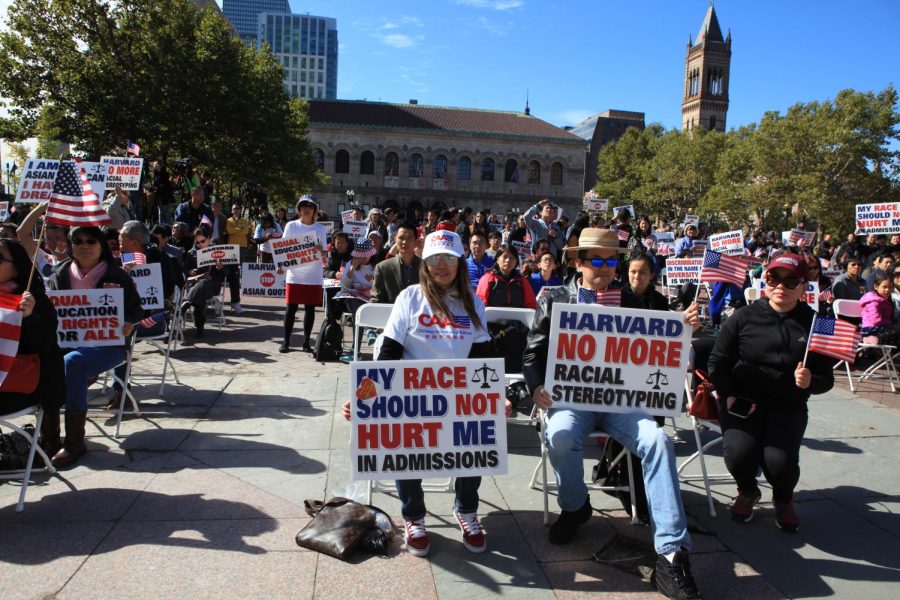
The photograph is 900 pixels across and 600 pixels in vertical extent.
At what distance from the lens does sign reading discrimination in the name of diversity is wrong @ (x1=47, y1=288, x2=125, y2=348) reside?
4.86m

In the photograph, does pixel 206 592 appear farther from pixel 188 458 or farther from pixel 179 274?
pixel 179 274

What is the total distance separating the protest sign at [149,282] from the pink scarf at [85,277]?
3.79ft

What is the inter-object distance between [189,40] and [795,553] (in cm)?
2911

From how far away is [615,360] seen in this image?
3766 millimetres

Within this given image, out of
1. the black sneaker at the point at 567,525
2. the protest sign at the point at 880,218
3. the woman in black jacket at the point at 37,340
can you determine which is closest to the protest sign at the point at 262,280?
the woman in black jacket at the point at 37,340

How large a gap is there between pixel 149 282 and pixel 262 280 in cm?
377

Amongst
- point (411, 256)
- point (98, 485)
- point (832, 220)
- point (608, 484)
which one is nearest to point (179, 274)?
point (411, 256)

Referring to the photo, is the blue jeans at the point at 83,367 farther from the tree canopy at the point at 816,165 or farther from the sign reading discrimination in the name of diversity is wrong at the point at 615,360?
the tree canopy at the point at 816,165

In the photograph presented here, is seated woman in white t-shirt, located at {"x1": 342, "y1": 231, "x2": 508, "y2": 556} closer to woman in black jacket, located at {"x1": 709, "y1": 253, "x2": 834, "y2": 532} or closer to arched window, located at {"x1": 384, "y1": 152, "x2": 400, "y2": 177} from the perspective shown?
woman in black jacket, located at {"x1": 709, "y1": 253, "x2": 834, "y2": 532}

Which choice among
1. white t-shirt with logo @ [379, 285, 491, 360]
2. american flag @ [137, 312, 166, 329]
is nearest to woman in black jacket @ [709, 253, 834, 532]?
white t-shirt with logo @ [379, 285, 491, 360]

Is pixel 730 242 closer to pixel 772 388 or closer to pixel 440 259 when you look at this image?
pixel 772 388

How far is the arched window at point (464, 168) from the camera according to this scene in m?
76.5

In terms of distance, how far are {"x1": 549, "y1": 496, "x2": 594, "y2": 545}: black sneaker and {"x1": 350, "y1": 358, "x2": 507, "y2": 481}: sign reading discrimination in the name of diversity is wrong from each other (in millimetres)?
482

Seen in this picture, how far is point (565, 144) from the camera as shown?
76.8m
